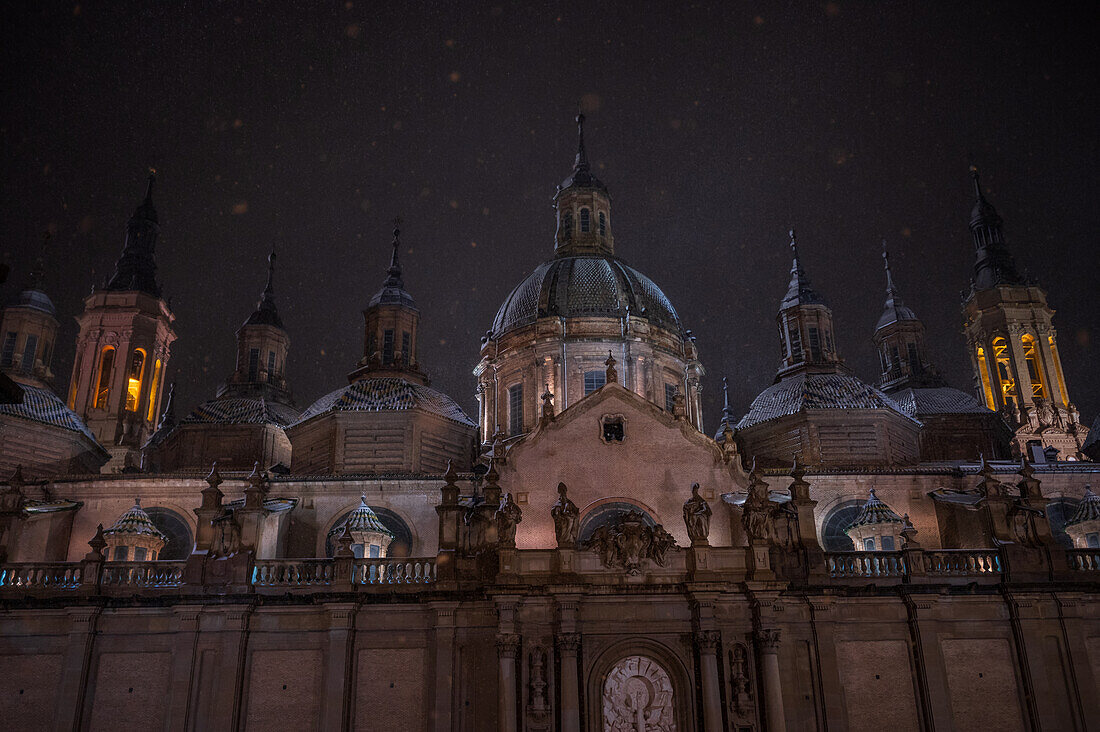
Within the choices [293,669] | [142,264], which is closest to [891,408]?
[293,669]

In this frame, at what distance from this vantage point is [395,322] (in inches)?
2023

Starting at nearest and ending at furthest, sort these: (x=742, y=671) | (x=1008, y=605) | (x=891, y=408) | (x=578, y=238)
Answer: (x=742, y=671)
(x=1008, y=605)
(x=891, y=408)
(x=578, y=238)

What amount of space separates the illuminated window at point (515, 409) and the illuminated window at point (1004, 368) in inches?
1303

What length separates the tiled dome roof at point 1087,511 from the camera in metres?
37.3

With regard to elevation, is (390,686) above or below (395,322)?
below

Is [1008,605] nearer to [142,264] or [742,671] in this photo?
[742,671]

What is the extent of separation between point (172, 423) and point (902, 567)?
44.6m

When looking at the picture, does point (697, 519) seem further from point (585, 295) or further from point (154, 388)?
point (154, 388)

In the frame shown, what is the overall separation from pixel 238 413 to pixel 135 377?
469 inches

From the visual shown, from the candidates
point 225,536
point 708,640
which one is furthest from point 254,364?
point 708,640

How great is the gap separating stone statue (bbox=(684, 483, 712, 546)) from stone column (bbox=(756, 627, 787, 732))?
3.42 meters

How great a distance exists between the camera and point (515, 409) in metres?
50.8

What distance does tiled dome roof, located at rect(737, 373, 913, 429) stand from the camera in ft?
155

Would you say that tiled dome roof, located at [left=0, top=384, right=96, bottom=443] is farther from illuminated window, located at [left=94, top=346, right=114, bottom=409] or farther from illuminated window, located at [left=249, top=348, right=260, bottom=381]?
illuminated window, located at [left=249, top=348, right=260, bottom=381]
